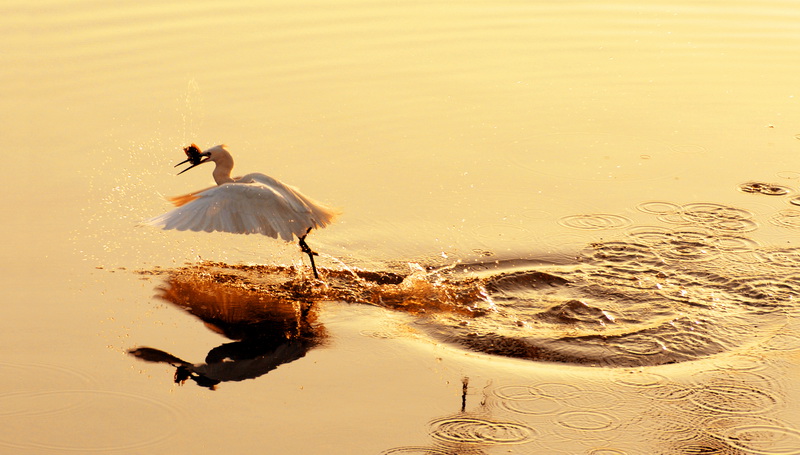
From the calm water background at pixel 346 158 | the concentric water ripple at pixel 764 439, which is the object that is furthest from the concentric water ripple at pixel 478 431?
the concentric water ripple at pixel 764 439

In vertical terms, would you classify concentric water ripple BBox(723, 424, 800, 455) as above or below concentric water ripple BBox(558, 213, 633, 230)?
below

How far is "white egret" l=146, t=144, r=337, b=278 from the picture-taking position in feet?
23.6

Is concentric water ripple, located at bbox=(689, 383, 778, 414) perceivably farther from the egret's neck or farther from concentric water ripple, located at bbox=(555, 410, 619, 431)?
the egret's neck

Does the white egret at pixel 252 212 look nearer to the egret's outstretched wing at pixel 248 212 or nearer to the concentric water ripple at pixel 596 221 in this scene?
the egret's outstretched wing at pixel 248 212

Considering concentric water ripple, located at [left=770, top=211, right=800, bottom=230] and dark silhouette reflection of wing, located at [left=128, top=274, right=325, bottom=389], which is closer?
dark silhouette reflection of wing, located at [left=128, top=274, right=325, bottom=389]

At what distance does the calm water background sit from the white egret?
0.41m

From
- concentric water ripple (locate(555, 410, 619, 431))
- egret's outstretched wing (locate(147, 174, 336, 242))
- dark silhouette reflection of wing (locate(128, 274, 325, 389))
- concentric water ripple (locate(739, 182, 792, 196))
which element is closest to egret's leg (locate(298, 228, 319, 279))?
egret's outstretched wing (locate(147, 174, 336, 242))

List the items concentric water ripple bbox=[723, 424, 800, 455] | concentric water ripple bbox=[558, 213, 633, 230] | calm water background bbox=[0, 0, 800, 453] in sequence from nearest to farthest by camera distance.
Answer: concentric water ripple bbox=[723, 424, 800, 455], calm water background bbox=[0, 0, 800, 453], concentric water ripple bbox=[558, 213, 633, 230]

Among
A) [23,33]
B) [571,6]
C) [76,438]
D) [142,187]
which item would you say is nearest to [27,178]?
[142,187]

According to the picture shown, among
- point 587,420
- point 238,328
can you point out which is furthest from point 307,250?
point 587,420

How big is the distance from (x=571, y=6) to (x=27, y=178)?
8.35 meters

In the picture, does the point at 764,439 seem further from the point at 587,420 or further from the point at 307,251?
the point at 307,251

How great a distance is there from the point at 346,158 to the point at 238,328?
116 inches

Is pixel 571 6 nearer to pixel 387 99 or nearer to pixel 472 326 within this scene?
pixel 387 99
